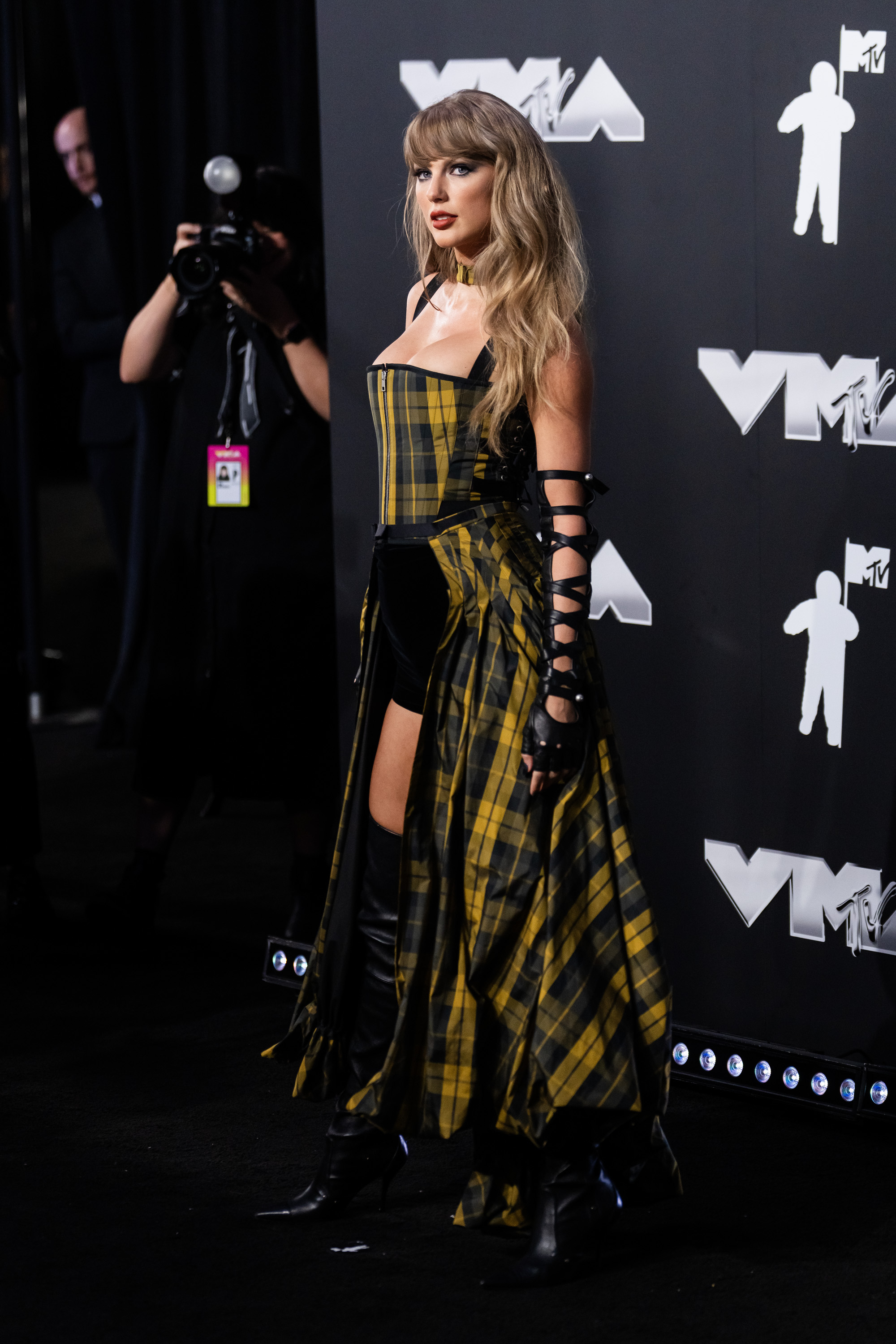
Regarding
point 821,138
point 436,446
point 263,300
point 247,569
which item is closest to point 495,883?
point 436,446

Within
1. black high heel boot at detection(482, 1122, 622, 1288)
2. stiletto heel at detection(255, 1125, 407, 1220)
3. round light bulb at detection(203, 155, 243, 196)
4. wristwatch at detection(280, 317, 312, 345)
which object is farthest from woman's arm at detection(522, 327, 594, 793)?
round light bulb at detection(203, 155, 243, 196)

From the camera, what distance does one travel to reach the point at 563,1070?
7.41ft

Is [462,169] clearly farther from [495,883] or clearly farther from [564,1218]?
[564,1218]

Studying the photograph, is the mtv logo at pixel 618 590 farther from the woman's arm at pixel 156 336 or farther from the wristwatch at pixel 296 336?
the woman's arm at pixel 156 336

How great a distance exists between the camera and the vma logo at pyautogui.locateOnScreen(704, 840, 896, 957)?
293 centimetres

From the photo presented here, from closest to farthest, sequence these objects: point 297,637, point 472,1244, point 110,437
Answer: point 472,1244, point 297,637, point 110,437

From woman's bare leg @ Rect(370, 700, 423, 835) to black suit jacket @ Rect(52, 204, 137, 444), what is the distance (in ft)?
12.5

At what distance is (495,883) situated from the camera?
2.30 meters

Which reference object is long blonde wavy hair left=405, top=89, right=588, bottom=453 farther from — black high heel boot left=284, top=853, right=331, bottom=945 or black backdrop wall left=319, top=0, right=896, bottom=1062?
black high heel boot left=284, top=853, right=331, bottom=945

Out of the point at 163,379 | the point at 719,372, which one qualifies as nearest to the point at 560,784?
the point at 719,372

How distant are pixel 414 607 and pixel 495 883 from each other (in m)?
0.39

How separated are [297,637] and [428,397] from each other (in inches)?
62.5

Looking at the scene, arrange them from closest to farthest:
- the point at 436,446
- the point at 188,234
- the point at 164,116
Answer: the point at 436,446
the point at 188,234
the point at 164,116

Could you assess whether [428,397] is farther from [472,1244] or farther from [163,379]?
[163,379]
